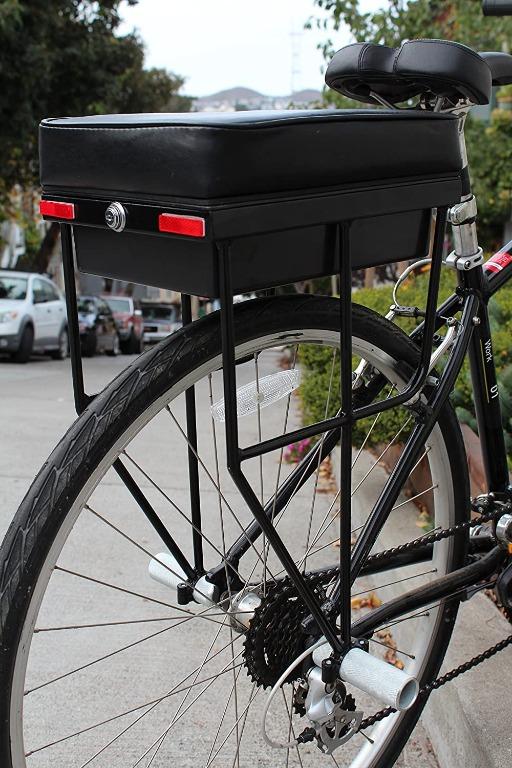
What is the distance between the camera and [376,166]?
164cm

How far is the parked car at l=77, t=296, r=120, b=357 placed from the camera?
20.9 meters

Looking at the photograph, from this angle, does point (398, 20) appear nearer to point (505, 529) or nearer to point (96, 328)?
point (505, 529)

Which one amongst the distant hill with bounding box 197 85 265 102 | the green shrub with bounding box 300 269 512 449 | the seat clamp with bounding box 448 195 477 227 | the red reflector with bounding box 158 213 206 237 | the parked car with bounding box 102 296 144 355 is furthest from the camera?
the distant hill with bounding box 197 85 265 102

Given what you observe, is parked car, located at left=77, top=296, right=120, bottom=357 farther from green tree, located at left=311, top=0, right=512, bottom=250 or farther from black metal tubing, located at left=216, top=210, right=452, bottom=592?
black metal tubing, located at left=216, top=210, right=452, bottom=592

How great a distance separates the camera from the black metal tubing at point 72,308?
1.68 metres

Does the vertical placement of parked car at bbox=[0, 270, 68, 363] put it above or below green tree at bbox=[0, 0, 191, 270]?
below

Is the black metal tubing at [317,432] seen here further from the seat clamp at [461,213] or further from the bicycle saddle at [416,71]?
the bicycle saddle at [416,71]

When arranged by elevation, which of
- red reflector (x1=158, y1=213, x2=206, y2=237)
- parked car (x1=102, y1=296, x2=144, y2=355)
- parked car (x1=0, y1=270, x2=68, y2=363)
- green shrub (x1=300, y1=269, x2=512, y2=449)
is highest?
red reflector (x1=158, y1=213, x2=206, y2=237)

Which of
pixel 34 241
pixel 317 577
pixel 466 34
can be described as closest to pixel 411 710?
pixel 317 577

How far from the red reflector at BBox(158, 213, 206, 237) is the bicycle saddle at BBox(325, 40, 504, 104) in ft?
2.45

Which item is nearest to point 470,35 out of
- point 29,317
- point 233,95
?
point 29,317

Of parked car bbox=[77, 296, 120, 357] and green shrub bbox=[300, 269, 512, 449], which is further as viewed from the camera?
parked car bbox=[77, 296, 120, 357]

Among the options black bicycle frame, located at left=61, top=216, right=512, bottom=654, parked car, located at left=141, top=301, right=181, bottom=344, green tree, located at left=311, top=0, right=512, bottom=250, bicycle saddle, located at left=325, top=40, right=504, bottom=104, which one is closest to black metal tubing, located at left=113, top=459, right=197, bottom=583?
black bicycle frame, located at left=61, top=216, right=512, bottom=654

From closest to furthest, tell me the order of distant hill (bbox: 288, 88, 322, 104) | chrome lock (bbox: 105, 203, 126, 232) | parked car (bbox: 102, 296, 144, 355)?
chrome lock (bbox: 105, 203, 126, 232), distant hill (bbox: 288, 88, 322, 104), parked car (bbox: 102, 296, 144, 355)
